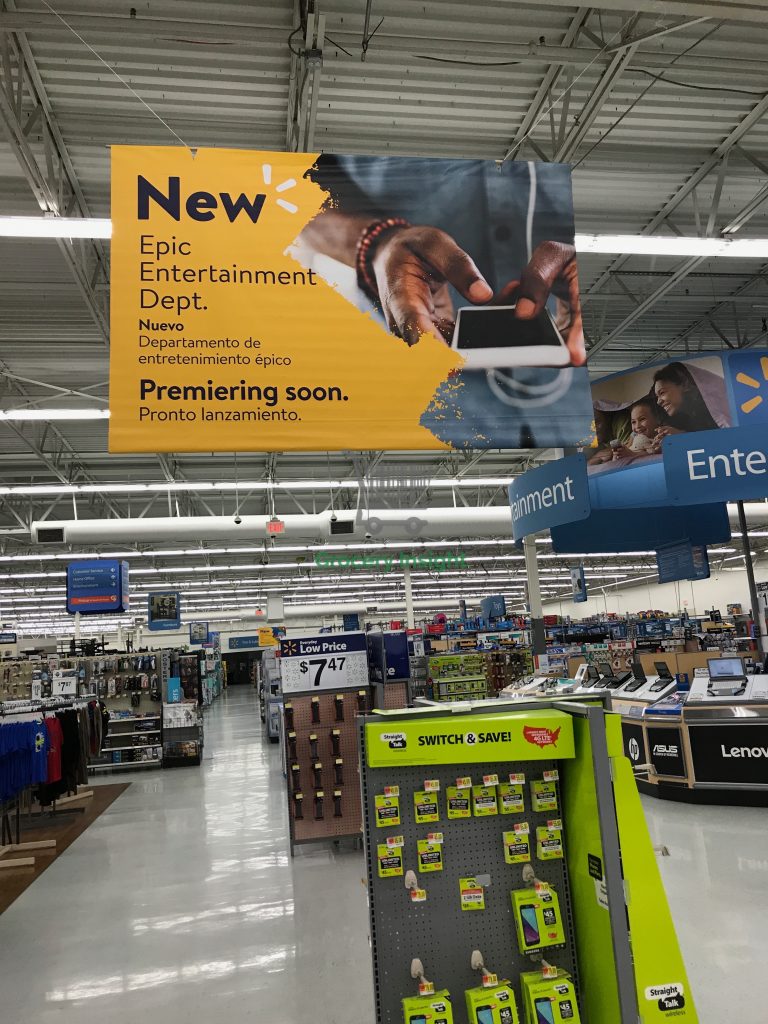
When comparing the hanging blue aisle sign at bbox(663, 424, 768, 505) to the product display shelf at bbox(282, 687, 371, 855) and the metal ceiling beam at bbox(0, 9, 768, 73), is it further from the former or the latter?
the product display shelf at bbox(282, 687, 371, 855)

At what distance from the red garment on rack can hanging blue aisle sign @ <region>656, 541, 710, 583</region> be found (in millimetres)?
8004

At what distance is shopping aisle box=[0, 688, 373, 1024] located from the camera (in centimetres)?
399

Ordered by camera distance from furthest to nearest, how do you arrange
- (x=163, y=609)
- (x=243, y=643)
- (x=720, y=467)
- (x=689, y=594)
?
(x=689, y=594) < (x=243, y=643) < (x=163, y=609) < (x=720, y=467)

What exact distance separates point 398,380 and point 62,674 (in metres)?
12.2

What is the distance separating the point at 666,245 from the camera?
22.4ft

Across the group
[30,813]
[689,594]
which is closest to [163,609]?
[30,813]

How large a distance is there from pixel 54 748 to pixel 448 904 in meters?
6.84

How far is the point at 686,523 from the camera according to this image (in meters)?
10.1

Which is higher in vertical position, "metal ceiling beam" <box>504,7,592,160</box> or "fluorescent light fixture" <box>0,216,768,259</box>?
"metal ceiling beam" <box>504,7,592,160</box>

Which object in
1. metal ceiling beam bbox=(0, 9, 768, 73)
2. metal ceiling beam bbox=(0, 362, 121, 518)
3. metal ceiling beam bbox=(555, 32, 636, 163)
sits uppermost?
metal ceiling beam bbox=(0, 9, 768, 73)

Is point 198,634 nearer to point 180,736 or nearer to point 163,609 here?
point 163,609

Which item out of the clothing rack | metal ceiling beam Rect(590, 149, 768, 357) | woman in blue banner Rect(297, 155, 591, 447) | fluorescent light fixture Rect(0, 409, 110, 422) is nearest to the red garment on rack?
the clothing rack

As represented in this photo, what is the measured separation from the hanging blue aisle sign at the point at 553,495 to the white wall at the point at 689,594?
96.0 ft

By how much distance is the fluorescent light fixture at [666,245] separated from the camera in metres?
6.62
